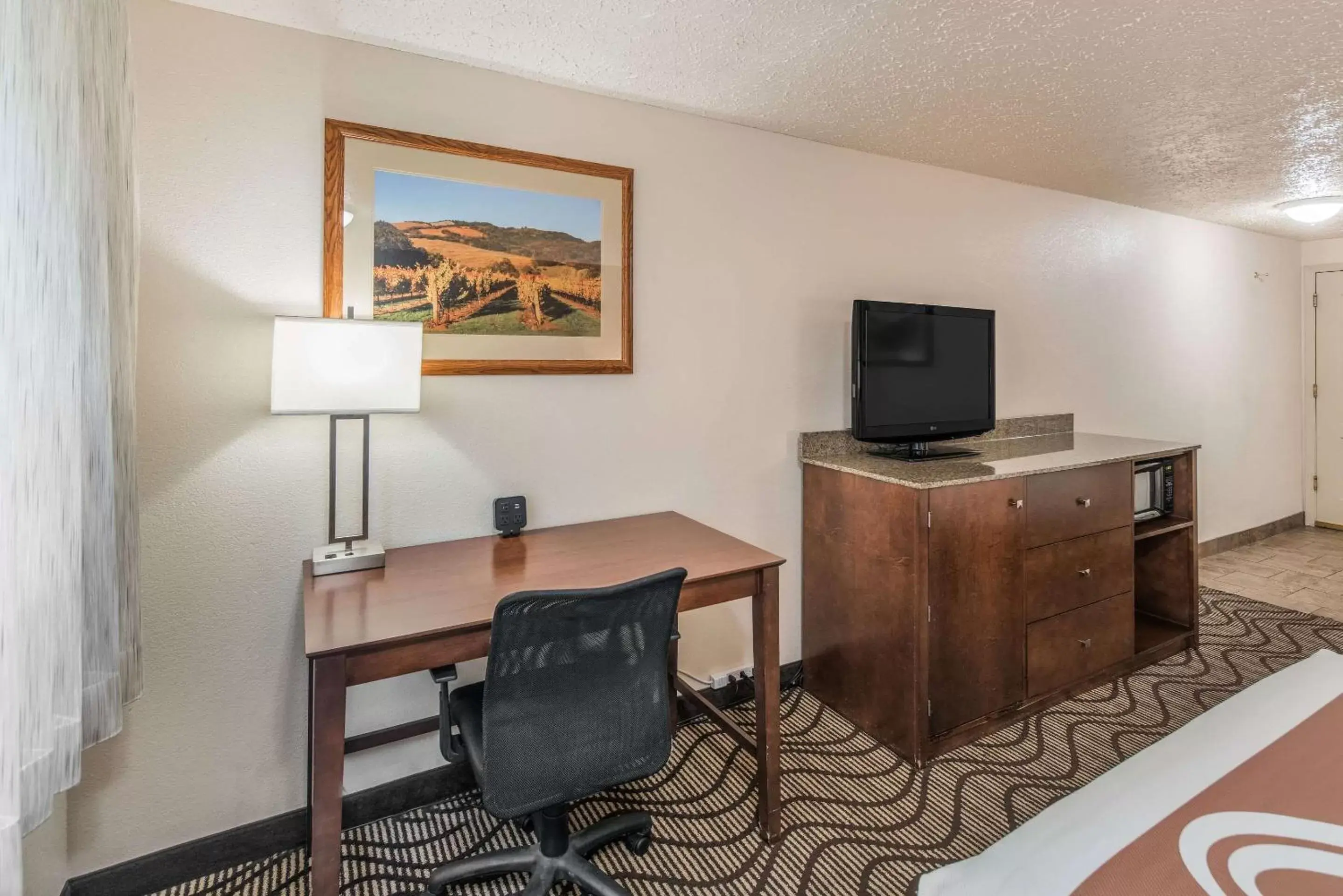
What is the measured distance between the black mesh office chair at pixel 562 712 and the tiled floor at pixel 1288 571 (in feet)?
12.6

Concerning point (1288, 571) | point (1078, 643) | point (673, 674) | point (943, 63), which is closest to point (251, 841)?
point (673, 674)

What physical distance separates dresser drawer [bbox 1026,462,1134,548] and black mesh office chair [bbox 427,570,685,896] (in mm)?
1592

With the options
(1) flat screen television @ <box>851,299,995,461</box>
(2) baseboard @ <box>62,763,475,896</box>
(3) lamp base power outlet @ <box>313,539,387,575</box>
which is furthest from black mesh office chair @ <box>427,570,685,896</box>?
(1) flat screen television @ <box>851,299,995,461</box>

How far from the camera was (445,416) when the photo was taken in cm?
202

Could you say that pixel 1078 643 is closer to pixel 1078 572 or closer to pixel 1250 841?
pixel 1078 572

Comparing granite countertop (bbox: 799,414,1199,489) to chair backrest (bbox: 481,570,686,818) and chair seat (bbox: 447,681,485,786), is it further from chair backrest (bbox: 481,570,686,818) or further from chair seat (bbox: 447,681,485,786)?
chair seat (bbox: 447,681,485,786)

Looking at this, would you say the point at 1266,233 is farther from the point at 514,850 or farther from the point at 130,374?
the point at 130,374

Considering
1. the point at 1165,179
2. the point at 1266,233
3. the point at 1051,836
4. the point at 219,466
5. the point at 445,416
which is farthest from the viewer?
the point at 1266,233

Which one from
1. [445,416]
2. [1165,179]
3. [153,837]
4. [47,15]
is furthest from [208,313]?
[1165,179]

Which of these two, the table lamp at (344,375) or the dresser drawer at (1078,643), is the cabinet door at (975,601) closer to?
the dresser drawer at (1078,643)

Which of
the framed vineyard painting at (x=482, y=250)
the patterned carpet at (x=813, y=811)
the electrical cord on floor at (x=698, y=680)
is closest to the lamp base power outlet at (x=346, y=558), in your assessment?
the framed vineyard painting at (x=482, y=250)

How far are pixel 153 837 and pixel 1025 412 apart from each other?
3.78 metres

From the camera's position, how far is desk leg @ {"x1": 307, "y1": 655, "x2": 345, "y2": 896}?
50.2 inches

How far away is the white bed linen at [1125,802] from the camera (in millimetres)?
924
